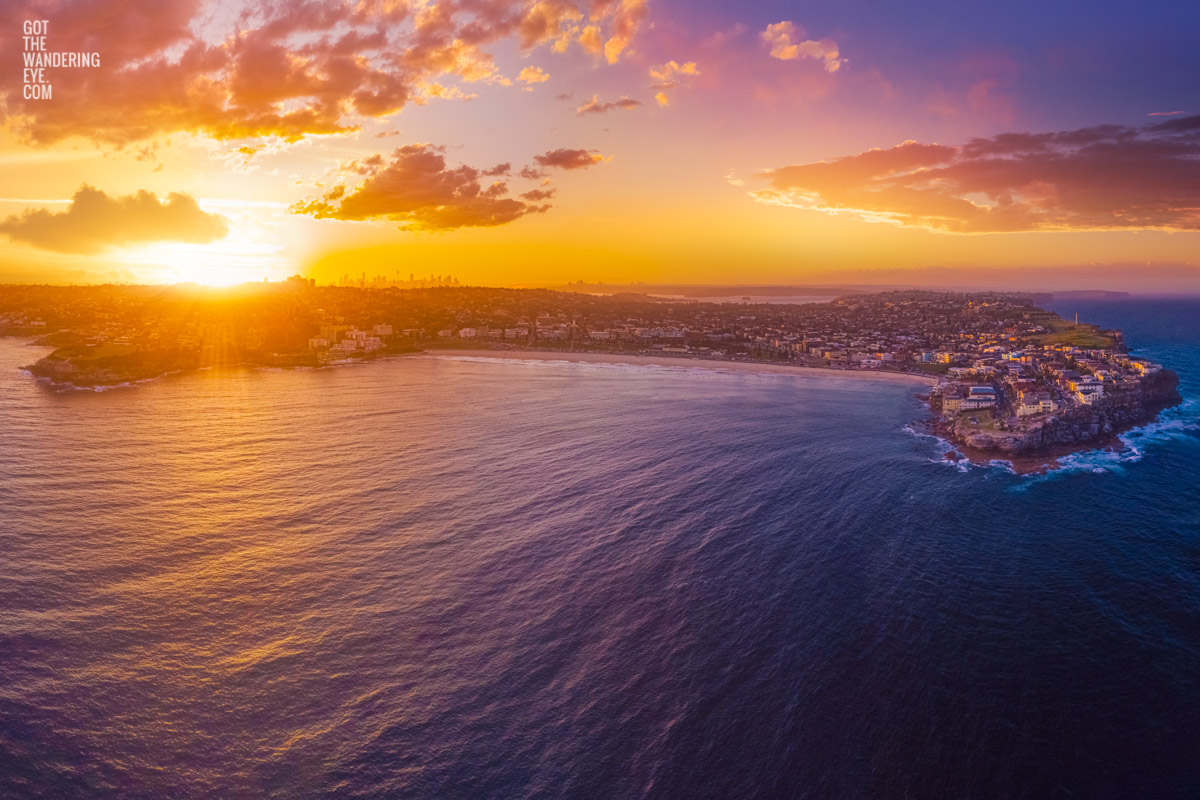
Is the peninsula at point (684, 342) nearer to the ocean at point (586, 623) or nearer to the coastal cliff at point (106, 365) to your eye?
the coastal cliff at point (106, 365)

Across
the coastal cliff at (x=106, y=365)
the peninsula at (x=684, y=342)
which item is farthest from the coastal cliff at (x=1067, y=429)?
the coastal cliff at (x=106, y=365)

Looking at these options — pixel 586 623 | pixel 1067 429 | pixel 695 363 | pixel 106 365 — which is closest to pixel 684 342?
pixel 695 363

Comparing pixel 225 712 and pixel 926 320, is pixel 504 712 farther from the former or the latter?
pixel 926 320

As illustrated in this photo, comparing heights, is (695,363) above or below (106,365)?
above

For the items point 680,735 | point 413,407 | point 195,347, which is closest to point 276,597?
point 680,735

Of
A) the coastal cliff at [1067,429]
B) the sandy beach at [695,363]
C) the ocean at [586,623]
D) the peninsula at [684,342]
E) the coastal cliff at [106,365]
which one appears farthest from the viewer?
the sandy beach at [695,363]

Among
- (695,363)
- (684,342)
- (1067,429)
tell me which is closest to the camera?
(1067,429)

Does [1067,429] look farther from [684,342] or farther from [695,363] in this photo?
[684,342]
